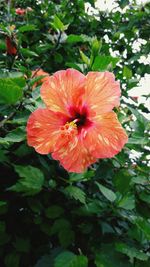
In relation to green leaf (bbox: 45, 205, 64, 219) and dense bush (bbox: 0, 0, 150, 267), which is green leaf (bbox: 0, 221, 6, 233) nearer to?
dense bush (bbox: 0, 0, 150, 267)

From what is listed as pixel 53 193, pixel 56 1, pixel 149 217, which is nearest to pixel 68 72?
pixel 53 193

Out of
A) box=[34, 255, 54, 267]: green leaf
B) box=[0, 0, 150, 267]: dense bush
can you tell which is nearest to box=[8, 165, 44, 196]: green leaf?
box=[0, 0, 150, 267]: dense bush

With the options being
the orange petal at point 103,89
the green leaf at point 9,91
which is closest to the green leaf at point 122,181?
the orange petal at point 103,89

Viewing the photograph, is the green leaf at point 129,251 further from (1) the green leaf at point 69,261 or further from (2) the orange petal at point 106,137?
(2) the orange petal at point 106,137

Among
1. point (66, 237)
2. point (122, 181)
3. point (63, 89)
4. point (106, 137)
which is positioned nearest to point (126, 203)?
point (122, 181)

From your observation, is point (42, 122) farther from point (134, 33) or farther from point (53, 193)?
point (134, 33)

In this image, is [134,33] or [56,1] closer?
[134,33]
